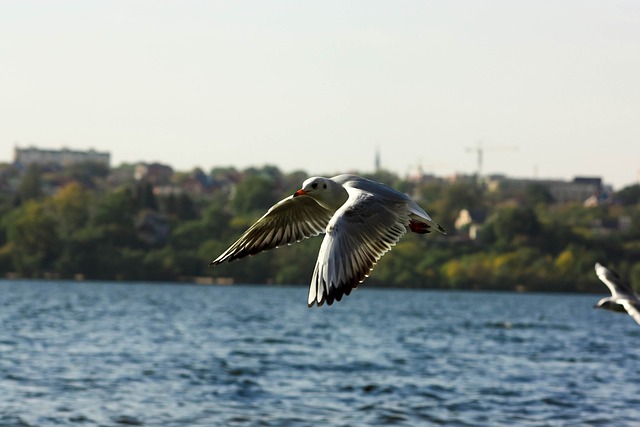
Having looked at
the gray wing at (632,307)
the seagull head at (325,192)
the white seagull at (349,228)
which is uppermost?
the seagull head at (325,192)

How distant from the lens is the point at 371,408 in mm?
43969

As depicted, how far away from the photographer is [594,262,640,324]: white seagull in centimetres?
1820

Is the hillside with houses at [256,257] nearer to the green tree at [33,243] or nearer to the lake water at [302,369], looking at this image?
the green tree at [33,243]

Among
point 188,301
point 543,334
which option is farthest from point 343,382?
point 188,301

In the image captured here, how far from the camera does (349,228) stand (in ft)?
47.7

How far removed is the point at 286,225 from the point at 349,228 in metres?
2.30

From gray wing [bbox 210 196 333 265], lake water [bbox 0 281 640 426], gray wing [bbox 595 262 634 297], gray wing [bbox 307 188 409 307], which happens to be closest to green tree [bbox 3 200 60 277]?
lake water [bbox 0 281 640 426]

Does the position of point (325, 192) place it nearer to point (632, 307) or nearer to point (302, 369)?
point (632, 307)

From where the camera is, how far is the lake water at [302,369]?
137 feet

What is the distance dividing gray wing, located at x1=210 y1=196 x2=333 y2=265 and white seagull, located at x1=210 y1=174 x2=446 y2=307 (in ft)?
0.06

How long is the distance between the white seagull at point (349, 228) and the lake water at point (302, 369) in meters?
23.0

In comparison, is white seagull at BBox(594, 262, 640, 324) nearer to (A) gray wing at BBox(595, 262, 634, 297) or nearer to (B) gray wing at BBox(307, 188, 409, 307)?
(A) gray wing at BBox(595, 262, 634, 297)

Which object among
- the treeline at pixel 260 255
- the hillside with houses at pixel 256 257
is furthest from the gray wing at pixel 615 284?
the treeline at pixel 260 255

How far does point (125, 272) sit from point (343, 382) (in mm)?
129786
